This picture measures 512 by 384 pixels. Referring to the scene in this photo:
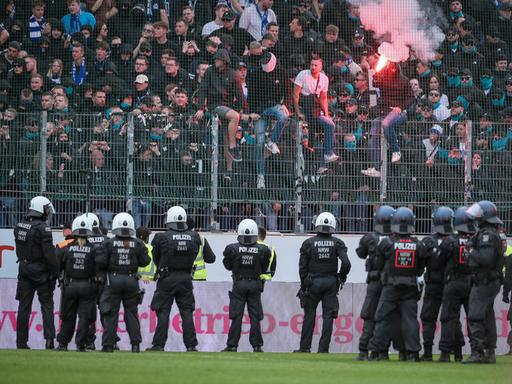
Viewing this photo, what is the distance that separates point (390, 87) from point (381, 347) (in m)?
9.58

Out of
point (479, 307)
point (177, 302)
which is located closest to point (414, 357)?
point (479, 307)

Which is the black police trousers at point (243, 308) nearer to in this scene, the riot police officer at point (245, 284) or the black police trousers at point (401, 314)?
the riot police officer at point (245, 284)

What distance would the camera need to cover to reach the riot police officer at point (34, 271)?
20094 mm

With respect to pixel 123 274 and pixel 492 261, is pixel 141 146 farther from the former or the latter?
pixel 492 261

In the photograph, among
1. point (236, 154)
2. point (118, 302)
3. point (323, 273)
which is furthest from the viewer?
point (236, 154)

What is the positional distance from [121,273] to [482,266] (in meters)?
4.89

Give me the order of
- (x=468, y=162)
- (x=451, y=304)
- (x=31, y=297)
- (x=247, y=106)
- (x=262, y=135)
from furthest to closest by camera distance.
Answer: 1. (x=247, y=106)
2. (x=468, y=162)
3. (x=262, y=135)
4. (x=31, y=297)
5. (x=451, y=304)

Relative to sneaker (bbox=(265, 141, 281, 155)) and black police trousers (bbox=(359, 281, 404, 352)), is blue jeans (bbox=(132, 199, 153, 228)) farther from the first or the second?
black police trousers (bbox=(359, 281, 404, 352))

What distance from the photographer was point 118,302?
19047 mm

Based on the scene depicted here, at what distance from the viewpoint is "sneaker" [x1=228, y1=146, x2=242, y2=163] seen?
22.9 metres

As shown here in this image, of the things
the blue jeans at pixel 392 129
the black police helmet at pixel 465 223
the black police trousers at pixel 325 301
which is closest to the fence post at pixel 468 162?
the blue jeans at pixel 392 129

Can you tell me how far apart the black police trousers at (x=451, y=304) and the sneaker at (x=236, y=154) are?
569cm

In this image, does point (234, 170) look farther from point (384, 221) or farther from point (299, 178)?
point (384, 221)

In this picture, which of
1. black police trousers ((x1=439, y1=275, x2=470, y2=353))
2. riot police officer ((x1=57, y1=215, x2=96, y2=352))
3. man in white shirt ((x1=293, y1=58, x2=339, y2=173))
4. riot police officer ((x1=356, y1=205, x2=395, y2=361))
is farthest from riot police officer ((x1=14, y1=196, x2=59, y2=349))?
black police trousers ((x1=439, y1=275, x2=470, y2=353))
